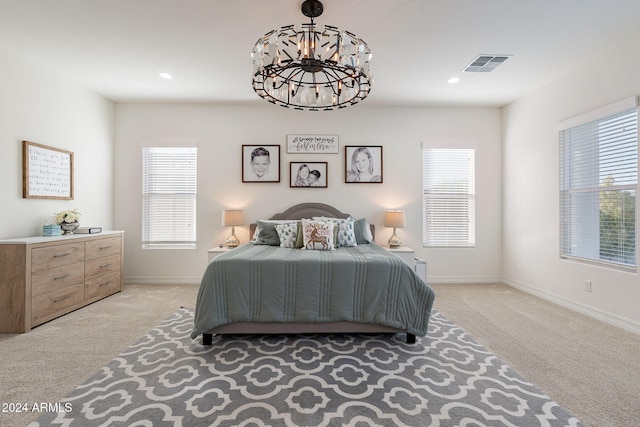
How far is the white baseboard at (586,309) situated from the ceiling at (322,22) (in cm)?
262

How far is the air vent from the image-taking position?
313 cm

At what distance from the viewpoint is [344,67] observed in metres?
1.88

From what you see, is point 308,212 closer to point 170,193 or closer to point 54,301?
point 170,193

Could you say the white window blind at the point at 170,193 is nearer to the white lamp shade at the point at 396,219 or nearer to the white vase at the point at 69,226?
the white vase at the point at 69,226

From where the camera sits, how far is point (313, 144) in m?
4.54

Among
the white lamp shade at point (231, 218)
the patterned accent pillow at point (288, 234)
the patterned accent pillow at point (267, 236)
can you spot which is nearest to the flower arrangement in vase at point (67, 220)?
the white lamp shade at point (231, 218)

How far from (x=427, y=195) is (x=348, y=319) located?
112 inches

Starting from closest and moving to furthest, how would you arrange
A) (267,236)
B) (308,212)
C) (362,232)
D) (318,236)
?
(318,236) < (267,236) < (362,232) < (308,212)

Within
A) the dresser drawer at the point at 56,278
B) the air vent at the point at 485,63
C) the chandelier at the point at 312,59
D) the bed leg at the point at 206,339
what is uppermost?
the air vent at the point at 485,63

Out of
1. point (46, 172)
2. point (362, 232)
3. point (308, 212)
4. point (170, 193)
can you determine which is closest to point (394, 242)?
point (362, 232)

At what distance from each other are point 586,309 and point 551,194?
1.37m

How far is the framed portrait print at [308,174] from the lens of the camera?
4527 mm

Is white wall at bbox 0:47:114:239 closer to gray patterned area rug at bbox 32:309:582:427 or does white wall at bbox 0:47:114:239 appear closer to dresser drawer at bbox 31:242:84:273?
dresser drawer at bbox 31:242:84:273

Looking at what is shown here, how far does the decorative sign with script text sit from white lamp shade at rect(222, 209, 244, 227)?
1.22m
